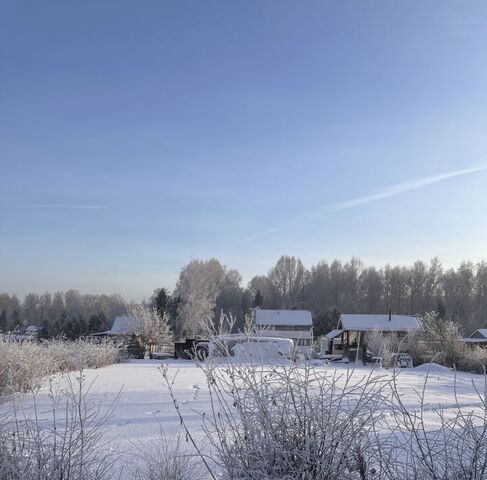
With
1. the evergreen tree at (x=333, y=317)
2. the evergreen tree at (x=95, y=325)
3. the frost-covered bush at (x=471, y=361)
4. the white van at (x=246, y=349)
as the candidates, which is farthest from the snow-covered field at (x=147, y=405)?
the evergreen tree at (x=95, y=325)

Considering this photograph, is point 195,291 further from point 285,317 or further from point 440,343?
point 440,343

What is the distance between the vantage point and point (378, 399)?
3.20 meters

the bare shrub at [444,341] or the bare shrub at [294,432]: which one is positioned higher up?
the bare shrub at [294,432]

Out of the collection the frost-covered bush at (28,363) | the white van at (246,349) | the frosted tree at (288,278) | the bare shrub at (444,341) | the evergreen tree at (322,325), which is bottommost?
the evergreen tree at (322,325)

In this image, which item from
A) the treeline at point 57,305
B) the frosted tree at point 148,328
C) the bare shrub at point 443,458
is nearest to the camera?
the bare shrub at point 443,458

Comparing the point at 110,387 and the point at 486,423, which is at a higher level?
the point at 486,423

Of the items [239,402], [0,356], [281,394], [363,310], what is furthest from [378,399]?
[363,310]

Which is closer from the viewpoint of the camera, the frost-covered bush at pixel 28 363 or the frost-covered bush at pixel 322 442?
the frost-covered bush at pixel 322 442

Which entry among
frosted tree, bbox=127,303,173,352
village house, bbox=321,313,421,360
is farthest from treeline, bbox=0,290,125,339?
frosted tree, bbox=127,303,173,352

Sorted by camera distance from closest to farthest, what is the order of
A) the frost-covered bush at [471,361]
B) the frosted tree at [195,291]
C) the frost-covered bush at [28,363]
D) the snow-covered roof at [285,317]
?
1. the frost-covered bush at [28,363]
2. the frost-covered bush at [471,361]
3. the frosted tree at [195,291]
4. the snow-covered roof at [285,317]

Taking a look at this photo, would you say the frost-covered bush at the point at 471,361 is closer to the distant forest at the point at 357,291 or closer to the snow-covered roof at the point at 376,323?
the snow-covered roof at the point at 376,323

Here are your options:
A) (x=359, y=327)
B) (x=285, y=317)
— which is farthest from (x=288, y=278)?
(x=359, y=327)

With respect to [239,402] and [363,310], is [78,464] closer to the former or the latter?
[239,402]

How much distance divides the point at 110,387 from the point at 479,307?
65.4 m
